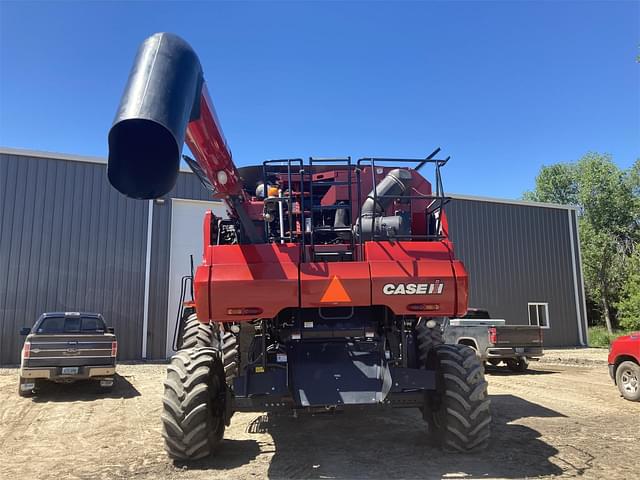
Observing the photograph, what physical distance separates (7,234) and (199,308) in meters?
14.9

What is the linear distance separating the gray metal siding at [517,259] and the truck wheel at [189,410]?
62.3 ft

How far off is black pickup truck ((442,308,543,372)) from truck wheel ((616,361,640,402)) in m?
4.25

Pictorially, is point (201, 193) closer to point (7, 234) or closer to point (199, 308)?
point (7, 234)

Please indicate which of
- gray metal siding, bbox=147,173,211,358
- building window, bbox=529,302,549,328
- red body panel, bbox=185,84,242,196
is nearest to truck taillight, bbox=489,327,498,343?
red body panel, bbox=185,84,242,196

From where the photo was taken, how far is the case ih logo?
5492 mm

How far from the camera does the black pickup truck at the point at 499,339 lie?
14.4 meters

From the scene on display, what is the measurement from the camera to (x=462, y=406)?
567 centimetres

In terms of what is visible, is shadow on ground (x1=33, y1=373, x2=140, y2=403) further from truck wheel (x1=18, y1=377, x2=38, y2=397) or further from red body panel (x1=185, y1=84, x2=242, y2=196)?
red body panel (x1=185, y1=84, x2=242, y2=196)

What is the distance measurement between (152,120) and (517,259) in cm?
2353

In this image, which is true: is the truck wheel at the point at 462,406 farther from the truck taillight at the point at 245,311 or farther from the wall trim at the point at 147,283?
the wall trim at the point at 147,283

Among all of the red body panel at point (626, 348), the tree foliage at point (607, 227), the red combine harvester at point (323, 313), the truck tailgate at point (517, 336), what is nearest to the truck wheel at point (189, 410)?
the red combine harvester at point (323, 313)

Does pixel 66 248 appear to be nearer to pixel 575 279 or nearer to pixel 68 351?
pixel 68 351

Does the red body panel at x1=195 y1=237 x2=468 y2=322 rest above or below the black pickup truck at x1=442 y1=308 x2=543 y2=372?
above

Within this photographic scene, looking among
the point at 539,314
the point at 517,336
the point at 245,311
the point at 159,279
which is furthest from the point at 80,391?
the point at 539,314
